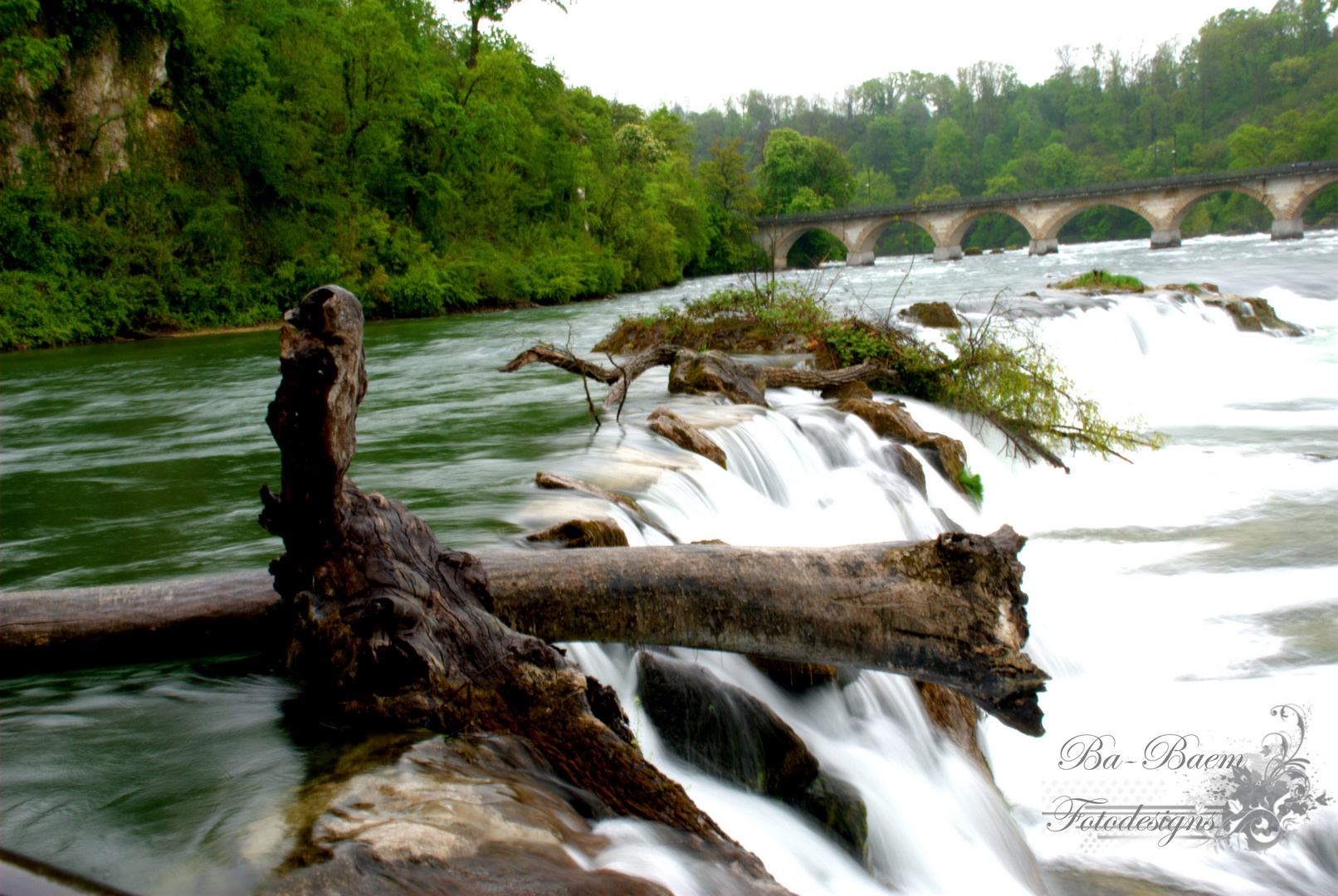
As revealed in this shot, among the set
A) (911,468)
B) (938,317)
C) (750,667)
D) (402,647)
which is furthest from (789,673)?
(938,317)

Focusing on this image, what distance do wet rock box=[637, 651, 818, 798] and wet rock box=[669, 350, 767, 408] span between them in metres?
6.89

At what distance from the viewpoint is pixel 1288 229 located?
5766 centimetres

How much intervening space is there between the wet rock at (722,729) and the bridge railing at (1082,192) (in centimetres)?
5276

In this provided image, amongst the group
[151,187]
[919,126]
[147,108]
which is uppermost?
[919,126]

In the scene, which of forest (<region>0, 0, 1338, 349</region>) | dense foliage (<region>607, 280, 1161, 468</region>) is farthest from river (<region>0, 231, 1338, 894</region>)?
forest (<region>0, 0, 1338, 349</region>)

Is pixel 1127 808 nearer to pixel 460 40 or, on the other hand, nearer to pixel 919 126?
pixel 460 40

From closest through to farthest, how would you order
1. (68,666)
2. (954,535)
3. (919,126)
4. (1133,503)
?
(954,535), (68,666), (1133,503), (919,126)

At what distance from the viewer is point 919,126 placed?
14400cm

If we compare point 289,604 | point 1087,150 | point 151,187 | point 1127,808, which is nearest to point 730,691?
point 289,604

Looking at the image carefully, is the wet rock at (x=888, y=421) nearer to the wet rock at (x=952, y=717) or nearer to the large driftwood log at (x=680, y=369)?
the large driftwood log at (x=680, y=369)

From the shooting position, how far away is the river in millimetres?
3039

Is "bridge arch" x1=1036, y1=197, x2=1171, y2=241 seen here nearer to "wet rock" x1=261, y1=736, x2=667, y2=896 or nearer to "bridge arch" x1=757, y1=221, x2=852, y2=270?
"bridge arch" x1=757, y1=221, x2=852, y2=270

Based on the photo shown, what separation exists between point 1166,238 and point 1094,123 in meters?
65.2

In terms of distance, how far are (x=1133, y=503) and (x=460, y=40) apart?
4333 centimetres
